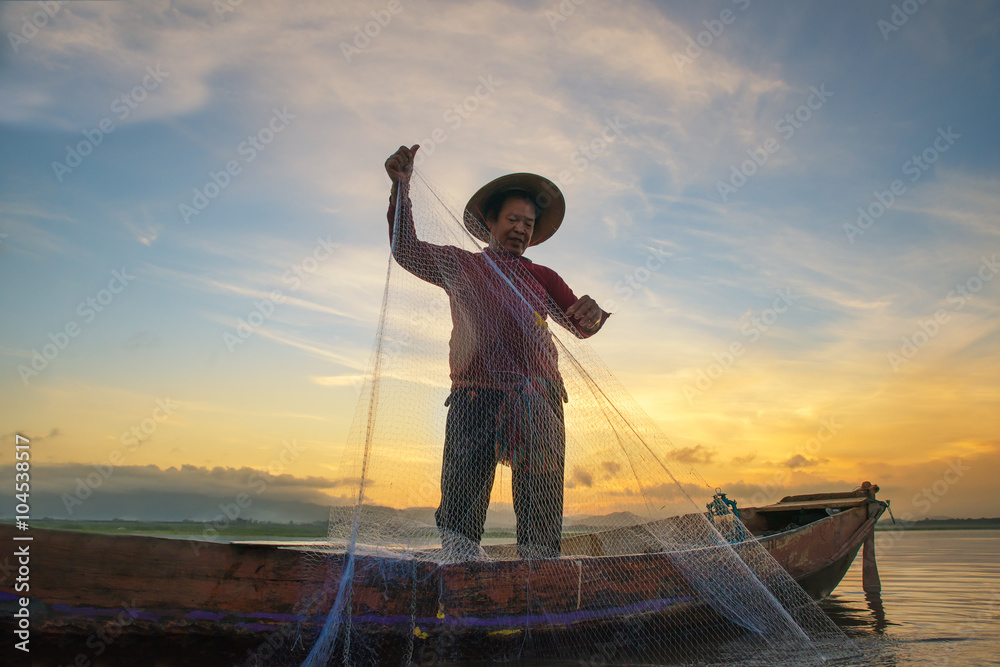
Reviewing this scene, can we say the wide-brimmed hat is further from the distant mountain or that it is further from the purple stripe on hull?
the purple stripe on hull

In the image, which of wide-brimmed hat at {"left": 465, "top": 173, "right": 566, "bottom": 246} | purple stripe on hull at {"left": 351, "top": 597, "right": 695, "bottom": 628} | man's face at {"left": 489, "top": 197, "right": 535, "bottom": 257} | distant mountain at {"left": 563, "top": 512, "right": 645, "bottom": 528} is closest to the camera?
purple stripe on hull at {"left": 351, "top": 597, "right": 695, "bottom": 628}

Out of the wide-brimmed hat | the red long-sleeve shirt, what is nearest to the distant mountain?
the red long-sleeve shirt

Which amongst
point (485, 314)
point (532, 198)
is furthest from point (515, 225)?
point (485, 314)

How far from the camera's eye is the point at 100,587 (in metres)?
1.96

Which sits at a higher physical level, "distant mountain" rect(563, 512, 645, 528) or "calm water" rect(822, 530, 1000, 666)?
"distant mountain" rect(563, 512, 645, 528)

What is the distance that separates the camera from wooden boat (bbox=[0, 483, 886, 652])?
6.34ft

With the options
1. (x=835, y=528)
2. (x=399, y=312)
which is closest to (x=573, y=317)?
(x=399, y=312)

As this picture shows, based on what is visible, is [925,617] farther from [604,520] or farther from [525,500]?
[525,500]

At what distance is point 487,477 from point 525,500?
0.25 meters

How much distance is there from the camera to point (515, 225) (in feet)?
10.9

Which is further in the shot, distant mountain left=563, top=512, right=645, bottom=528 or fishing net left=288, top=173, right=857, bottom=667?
distant mountain left=563, top=512, right=645, bottom=528

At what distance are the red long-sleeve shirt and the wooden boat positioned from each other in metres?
0.94

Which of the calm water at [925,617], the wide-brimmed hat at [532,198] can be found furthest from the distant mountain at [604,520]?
the wide-brimmed hat at [532,198]

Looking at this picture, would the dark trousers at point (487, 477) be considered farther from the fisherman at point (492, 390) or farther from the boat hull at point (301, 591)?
the boat hull at point (301, 591)
